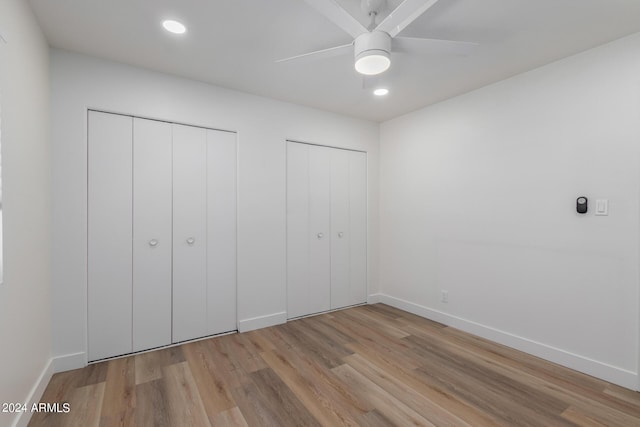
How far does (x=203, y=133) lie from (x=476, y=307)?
3.26 meters

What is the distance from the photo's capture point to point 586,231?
2.28 m

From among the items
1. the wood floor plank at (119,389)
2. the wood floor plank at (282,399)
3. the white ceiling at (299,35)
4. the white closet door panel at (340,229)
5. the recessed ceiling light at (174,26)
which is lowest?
the wood floor plank at (282,399)

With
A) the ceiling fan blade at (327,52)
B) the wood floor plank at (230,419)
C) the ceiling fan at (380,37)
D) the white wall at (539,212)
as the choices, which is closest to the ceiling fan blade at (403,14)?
the ceiling fan at (380,37)

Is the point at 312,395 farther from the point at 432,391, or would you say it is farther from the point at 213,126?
the point at 213,126

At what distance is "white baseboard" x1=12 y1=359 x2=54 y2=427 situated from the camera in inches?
62.1

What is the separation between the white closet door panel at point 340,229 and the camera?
3.69m

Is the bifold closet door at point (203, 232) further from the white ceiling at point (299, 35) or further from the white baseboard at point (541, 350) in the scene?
the white baseboard at point (541, 350)

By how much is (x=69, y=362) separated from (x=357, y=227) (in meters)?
3.11

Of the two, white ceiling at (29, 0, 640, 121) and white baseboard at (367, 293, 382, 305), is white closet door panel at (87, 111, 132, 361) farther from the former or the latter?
white baseboard at (367, 293, 382, 305)

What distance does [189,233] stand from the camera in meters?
2.76

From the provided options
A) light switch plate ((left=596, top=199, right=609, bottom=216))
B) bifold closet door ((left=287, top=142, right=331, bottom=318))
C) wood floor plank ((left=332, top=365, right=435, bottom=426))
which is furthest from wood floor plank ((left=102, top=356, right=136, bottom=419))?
light switch plate ((left=596, top=199, right=609, bottom=216))

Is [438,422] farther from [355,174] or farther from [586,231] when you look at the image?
[355,174]

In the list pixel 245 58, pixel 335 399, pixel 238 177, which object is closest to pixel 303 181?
pixel 238 177

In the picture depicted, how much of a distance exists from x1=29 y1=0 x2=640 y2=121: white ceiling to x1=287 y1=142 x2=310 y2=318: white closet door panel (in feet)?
2.75
